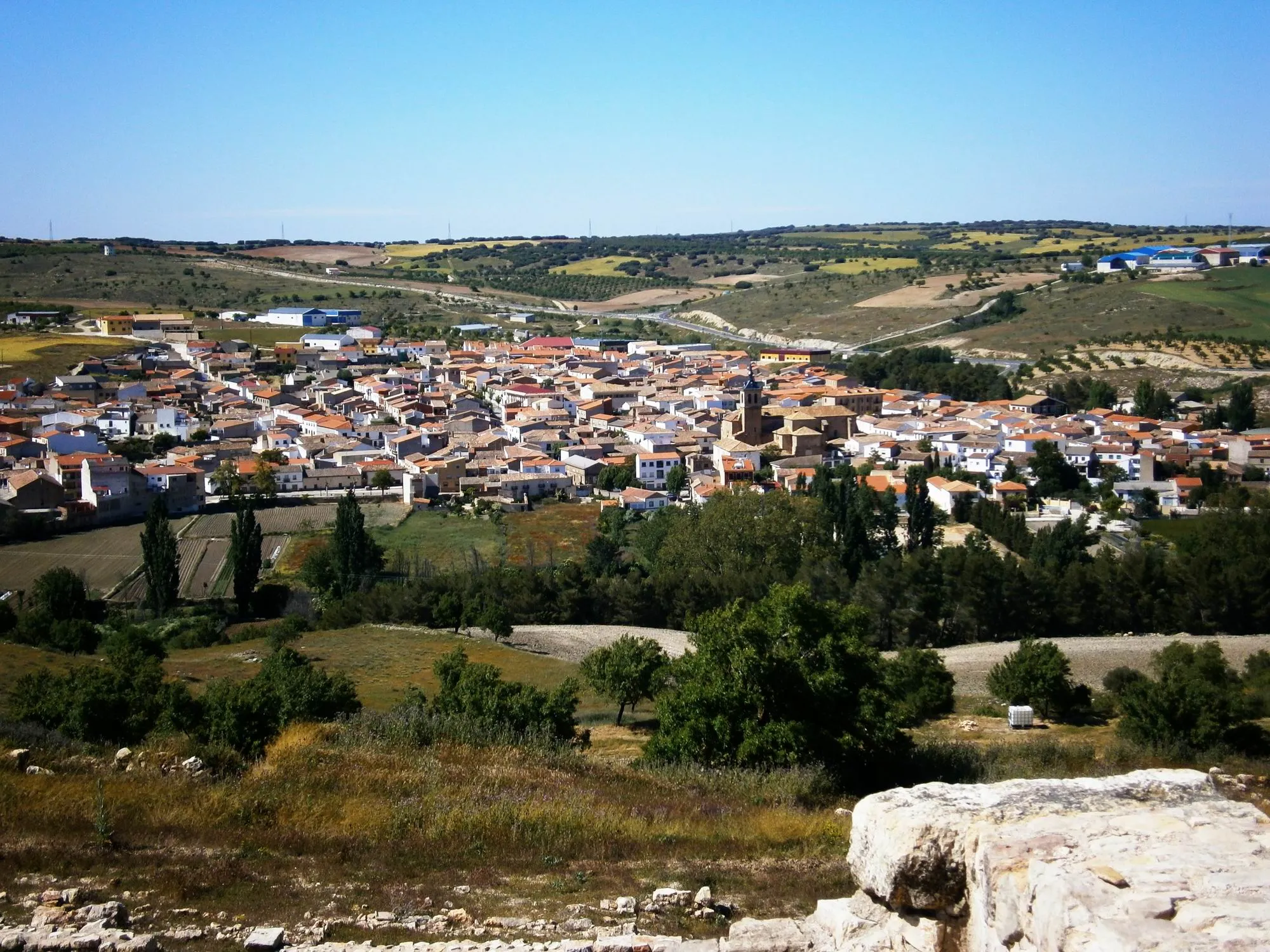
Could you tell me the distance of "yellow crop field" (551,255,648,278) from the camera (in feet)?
383

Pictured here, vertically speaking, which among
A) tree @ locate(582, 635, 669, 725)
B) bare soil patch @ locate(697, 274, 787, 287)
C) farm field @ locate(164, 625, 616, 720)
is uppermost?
bare soil patch @ locate(697, 274, 787, 287)

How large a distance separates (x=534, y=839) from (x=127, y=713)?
5.86 metres

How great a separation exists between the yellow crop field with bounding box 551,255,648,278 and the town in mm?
54846

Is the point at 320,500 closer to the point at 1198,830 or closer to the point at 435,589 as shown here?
the point at 435,589

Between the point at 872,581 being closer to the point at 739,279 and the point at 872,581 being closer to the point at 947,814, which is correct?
the point at 947,814

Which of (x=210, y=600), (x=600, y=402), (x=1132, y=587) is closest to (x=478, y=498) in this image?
(x=210, y=600)

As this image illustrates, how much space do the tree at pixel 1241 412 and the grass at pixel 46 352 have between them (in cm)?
4987

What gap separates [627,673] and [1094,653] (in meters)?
8.79

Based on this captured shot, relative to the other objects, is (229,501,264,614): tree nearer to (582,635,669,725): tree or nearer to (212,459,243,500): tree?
(212,459,243,500): tree

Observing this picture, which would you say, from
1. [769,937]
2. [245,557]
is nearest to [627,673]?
[769,937]

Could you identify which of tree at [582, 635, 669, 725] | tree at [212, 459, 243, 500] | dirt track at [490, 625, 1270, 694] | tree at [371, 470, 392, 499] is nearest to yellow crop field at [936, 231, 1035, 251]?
tree at [371, 470, 392, 499]

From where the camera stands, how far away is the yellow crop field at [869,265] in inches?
4016

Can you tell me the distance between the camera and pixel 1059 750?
36.6 feet

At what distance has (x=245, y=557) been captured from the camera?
26094 millimetres
